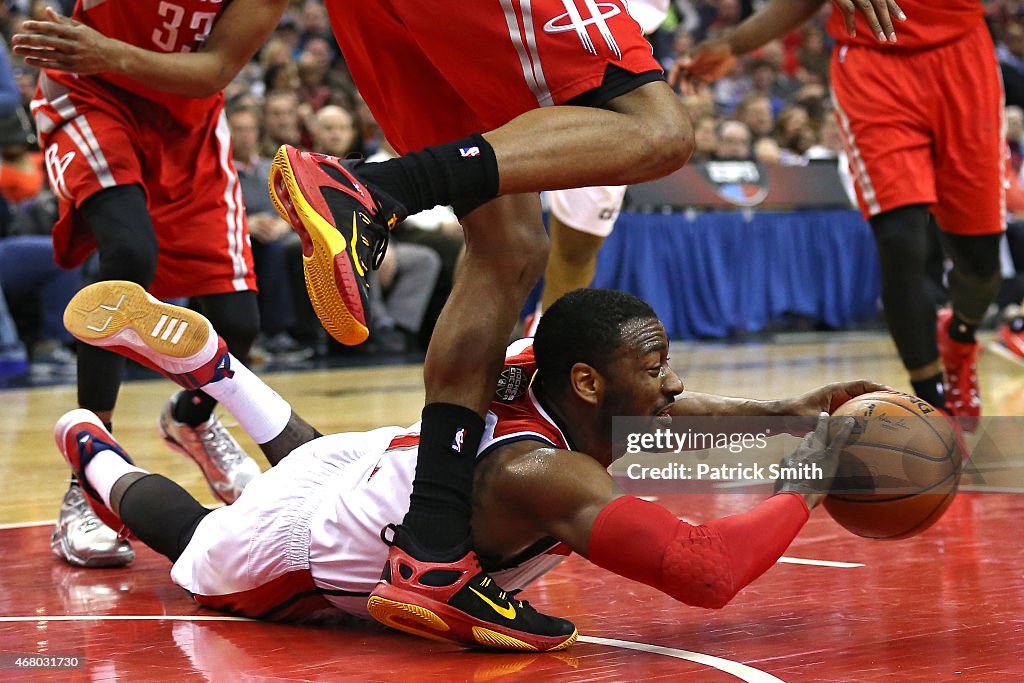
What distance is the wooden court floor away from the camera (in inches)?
92.4

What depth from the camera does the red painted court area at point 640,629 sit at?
234 centimetres

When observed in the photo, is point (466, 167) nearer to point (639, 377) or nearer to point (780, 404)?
point (639, 377)

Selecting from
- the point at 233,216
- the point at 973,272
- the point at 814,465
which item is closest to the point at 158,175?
the point at 233,216

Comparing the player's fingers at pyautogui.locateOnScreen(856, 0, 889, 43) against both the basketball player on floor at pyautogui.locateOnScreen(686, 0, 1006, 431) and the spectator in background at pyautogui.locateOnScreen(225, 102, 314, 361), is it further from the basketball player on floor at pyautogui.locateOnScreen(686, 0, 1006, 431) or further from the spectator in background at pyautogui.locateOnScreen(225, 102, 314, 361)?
the spectator in background at pyautogui.locateOnScreen(225, 102, 314, 361)

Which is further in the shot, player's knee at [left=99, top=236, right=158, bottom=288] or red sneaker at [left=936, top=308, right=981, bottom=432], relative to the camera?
red sneaker at [left=936, top=308, right=981, bottom=432]

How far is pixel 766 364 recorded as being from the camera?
8.49 m

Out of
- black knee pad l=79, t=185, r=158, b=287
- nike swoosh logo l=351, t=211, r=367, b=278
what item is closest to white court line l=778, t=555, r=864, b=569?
nike swoosh logo l=351, t=211, r=367, b=278

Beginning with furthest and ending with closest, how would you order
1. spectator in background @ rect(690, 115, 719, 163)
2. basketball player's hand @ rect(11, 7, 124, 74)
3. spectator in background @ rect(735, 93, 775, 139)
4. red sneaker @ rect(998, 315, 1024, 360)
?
spectator in background @ rect(735, 93, 775, 139)
spectator in background @ rect(690, 115, 719, 163)
red sneaker @ rect(998, 315, 1024, 360)
basketball player's hand @ rect(11, 7, 124, 74)

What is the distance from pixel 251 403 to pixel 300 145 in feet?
21.4

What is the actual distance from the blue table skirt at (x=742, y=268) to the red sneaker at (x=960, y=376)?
14.4 ft

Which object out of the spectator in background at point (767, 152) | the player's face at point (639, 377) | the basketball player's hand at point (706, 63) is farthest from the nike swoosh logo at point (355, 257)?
the spectator in background at point (767, 152)

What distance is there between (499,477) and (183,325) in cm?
103

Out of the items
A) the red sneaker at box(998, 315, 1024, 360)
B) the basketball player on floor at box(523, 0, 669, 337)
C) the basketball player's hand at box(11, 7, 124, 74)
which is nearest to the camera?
the basketball player's hand at box(11, 7, 124, 74)

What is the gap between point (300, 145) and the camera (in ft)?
31.8
